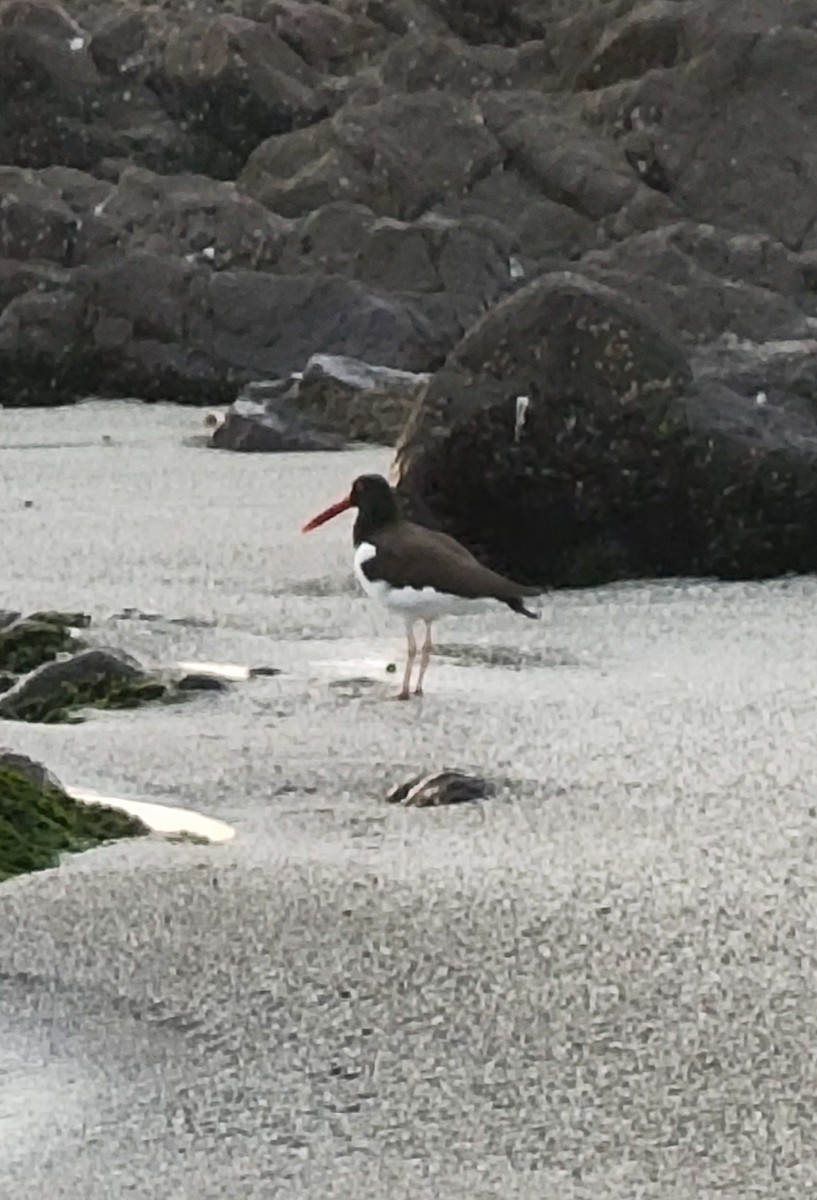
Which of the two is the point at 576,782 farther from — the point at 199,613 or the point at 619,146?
the point at 619,146

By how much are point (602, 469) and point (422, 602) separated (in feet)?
4.97

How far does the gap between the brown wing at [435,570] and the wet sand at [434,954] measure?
0.21 meters

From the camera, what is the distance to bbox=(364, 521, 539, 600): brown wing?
15.6 feet

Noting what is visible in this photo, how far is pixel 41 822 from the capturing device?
10.2 feet

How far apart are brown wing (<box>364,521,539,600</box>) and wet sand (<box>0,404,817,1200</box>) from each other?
0.70 feet

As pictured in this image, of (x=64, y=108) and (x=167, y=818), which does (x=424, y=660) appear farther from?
(x=64, y=108)

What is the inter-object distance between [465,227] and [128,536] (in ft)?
26.8

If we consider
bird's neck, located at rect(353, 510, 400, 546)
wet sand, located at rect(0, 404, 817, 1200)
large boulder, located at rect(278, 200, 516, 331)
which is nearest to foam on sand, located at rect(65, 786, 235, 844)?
wet sand, located at rect(0, 404, 817, 1200)

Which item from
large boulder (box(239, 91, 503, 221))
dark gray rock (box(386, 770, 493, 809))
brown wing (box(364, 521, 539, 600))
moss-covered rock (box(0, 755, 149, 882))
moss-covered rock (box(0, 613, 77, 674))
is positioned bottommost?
moss-covered rock (box(0, 613, 77, 674))

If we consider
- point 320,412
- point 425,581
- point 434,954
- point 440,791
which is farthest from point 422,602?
point 320,412

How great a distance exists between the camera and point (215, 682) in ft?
14.6

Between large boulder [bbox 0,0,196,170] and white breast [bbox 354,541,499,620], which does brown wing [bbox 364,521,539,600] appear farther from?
large boulder [bbox 0,0,196,170]

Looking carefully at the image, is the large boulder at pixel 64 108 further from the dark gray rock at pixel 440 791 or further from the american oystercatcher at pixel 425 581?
the dark gray rock at pixel 440 791

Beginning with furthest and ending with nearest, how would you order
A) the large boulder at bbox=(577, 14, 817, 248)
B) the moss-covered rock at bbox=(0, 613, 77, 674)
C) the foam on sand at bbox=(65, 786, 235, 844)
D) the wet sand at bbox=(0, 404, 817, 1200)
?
the large boulder at bbox=(577, 14, 817, 248) < the moss-covered rock at bbox=(0, 613, 77, 674) < the foam on sand at bbox=(65, 786, 235, 844) < the wet sand at bbox=(0, 404, 817, 1200)
